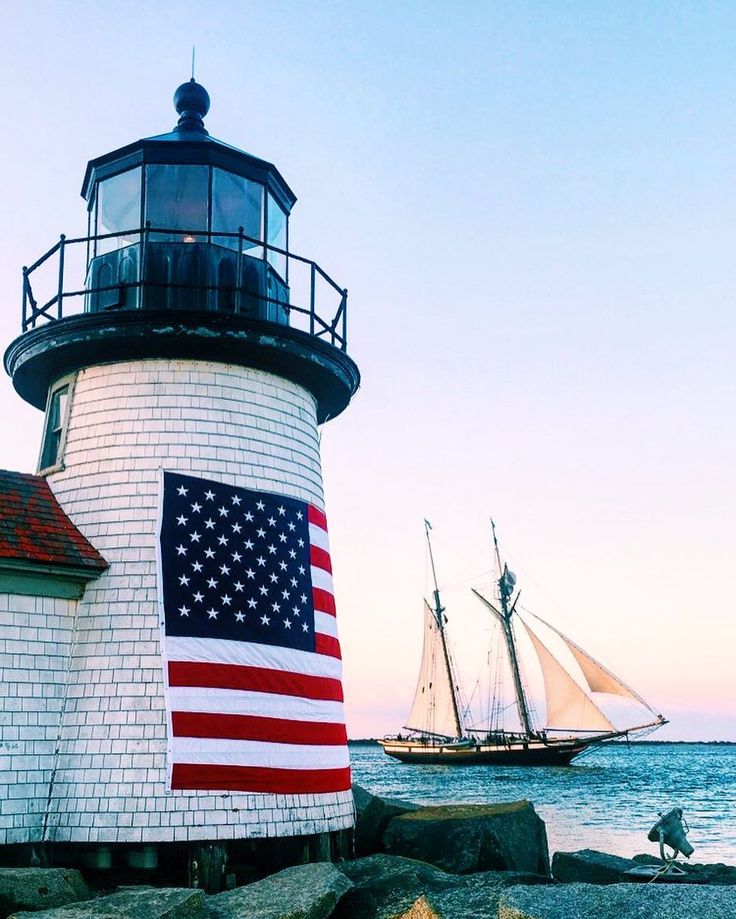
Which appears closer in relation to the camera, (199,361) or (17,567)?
(17,567)

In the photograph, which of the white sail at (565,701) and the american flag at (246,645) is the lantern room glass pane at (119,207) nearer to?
the american flag at (246,645)

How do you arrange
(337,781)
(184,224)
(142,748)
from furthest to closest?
(184,224) → (337,781) → (142,748)

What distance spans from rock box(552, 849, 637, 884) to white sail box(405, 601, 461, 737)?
236 ft

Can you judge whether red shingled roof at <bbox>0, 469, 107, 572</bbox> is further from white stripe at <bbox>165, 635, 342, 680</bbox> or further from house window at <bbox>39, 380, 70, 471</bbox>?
white stripe at <bbox>165, 635, 342, 680</bbox>

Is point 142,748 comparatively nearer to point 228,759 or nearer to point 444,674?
point 228,759

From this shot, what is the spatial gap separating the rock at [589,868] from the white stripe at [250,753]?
3.12 metres

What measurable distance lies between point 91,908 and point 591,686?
7027 centimetres

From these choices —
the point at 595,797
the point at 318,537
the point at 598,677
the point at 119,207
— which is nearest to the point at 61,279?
the point at 119,207

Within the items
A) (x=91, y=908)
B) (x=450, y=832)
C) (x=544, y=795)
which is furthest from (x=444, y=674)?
(x=91, y=908)

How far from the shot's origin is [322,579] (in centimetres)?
1261

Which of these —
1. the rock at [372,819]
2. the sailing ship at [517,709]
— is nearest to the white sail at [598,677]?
the sailing ship at [517,709]

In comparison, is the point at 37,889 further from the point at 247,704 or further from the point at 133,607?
the point at 133,607

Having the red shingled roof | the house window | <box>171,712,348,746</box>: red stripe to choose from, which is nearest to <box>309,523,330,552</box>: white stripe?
<box>171,712,348,746</box>: red stripe

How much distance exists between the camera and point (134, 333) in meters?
11.9
